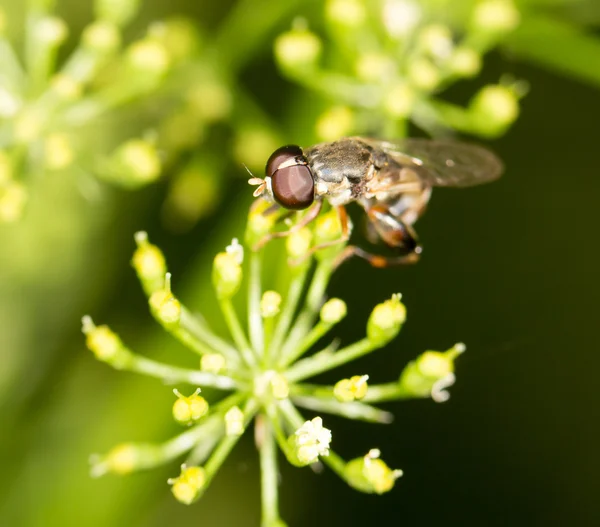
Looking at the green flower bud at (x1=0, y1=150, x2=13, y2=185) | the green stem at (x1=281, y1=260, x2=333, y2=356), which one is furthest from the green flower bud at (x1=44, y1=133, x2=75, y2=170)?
the green stem at (x1=281, y1=260, x2=333, y2=356)

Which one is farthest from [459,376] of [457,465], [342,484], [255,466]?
[255,466]

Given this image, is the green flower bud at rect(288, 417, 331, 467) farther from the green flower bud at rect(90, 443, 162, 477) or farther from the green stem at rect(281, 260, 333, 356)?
the green flower bud at rect(90, 443, 162, 477)

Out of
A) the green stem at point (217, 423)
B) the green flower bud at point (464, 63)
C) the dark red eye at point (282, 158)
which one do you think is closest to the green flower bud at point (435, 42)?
the green flower bud at point (464, 63)

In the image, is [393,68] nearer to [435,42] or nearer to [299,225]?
[435,42]

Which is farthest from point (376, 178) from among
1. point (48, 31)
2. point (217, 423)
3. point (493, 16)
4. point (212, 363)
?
point (48, 31)

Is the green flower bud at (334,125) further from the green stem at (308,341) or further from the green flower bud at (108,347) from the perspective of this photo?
the green flower bud at (108,347)

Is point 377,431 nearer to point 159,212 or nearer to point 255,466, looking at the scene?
point 255,466

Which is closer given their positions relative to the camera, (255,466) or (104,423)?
(104,423)
